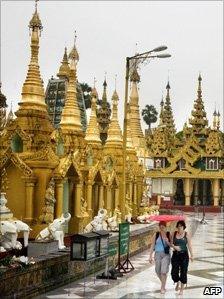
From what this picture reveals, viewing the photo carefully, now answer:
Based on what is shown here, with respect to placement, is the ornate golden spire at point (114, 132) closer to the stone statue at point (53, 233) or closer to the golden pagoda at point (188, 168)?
the stone statue at point (53, 233)

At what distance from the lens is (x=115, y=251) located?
51.2ft

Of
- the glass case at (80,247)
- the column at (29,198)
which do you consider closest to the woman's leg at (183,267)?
the glass case at (80,247)

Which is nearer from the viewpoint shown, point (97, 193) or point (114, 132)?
point (97, 193)

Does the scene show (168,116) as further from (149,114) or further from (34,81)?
(34,81)

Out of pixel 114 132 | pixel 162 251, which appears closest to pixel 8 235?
pixel 162 251

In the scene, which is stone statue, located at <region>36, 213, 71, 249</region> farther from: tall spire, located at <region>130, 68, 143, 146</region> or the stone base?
tall spire, located at <region>130, 68, 143, 146</region>

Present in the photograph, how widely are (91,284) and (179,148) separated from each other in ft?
191

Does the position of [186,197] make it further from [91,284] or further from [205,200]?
[91,284]

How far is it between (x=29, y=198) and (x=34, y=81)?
3.97 m

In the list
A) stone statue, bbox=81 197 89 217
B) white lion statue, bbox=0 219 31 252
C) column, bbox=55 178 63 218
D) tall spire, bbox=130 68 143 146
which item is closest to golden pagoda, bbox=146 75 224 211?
tall spire, bbox=130 68 143 146

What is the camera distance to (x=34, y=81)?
18.4 m

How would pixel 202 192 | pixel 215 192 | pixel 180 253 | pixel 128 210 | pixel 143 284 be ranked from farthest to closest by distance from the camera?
pixel 202 192 → pixel 215 192 → pixel 128 210 → pixel 143 284 → pixel 180 253

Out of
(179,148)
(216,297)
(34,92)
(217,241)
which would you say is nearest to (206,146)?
(179,148)

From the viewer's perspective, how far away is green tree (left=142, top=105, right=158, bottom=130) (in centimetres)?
10738
